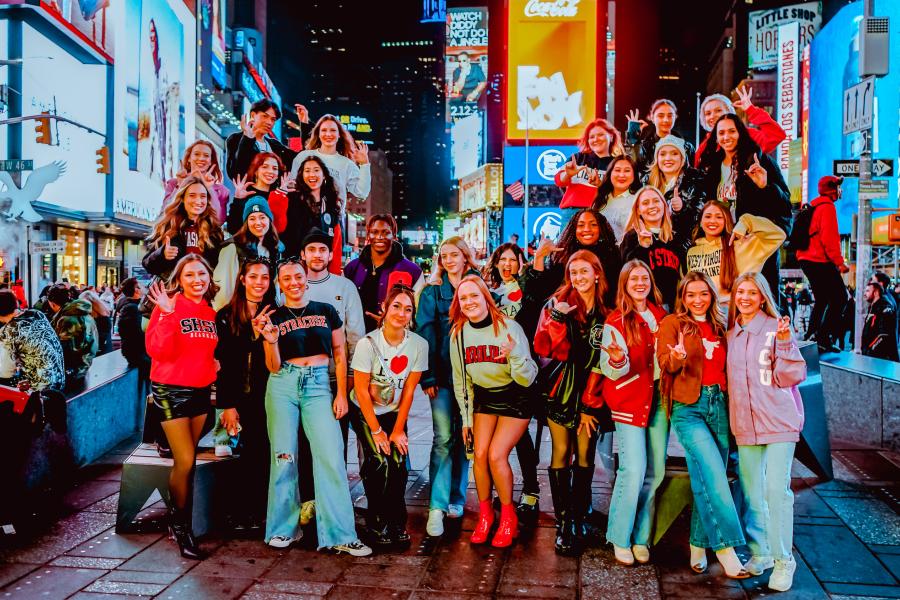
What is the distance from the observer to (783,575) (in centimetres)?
438

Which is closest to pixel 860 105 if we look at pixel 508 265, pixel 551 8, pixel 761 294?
pixel 508 265

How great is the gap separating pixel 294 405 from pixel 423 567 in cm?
149

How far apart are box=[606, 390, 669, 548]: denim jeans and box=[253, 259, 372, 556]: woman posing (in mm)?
1915

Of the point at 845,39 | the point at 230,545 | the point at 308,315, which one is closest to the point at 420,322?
the point at 308,315

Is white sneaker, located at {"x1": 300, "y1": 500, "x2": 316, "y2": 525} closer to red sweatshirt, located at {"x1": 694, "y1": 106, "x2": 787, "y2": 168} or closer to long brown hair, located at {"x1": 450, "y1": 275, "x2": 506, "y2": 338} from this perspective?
long brown hair, located at {"x1": 450, "y1": 275, "x2": 506, "y2": 338}

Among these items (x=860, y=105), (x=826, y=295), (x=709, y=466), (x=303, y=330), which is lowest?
(x=709, y=466)

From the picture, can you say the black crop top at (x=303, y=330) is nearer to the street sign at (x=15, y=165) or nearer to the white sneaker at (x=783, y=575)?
the white sneaker at (x=783, y=575)

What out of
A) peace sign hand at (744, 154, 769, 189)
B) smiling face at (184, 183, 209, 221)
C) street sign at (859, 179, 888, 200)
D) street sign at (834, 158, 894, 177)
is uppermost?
street sign at (834, 158, 894, 177)

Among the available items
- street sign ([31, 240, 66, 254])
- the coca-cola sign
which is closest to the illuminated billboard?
the coca-cola sign

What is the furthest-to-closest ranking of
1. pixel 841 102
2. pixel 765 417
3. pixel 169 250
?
pixel 841 102
pixel 169 250
pixel 765 417

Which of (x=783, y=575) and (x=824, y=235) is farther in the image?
(x=824, y=235)

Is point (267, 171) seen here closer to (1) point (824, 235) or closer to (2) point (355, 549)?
(2) point (355, 549)

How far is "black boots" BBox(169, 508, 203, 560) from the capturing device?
16.1ft

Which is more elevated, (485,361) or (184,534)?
(485,361)
